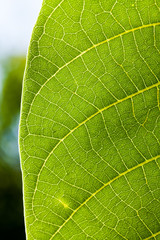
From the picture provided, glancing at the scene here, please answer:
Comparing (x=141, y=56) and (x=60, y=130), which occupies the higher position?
(x=141, y=56)

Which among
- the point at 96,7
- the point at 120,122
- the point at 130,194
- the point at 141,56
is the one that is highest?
the point at 96,7

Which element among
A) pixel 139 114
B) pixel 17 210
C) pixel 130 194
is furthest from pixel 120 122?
pixel 17 210

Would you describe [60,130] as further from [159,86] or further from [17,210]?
[17,210]

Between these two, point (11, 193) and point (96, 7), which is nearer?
point (96, 7)

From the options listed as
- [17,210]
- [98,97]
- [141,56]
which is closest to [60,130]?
[98,97]

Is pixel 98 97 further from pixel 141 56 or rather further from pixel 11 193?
pixel 11 193

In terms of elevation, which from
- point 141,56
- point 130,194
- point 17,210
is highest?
point 141,56
